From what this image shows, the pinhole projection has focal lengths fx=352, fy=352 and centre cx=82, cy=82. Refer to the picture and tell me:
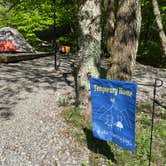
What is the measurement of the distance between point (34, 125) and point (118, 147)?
1.66 m

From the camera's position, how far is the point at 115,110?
5.00 metres

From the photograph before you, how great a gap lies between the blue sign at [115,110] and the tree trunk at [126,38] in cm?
183

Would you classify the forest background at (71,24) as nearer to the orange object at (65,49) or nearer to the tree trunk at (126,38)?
the orange object at (65,49)

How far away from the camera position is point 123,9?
6.80 meters

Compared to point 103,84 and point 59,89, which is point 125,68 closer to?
point 103,84

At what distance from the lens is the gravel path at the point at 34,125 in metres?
5.42

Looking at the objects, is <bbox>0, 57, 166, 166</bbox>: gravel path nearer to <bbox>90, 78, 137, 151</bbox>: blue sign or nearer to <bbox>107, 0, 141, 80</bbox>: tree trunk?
<bbox>90, 78, 137, 151</bbox>: blue sign

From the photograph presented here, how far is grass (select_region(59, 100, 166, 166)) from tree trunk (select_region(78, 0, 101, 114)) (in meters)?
0.51

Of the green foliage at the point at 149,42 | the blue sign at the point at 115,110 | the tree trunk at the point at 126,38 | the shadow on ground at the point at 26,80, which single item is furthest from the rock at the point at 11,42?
the blue sign at the point at 115,110

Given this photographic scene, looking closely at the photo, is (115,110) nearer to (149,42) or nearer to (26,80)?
(26,80)

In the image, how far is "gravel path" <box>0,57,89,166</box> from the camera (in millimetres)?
5418

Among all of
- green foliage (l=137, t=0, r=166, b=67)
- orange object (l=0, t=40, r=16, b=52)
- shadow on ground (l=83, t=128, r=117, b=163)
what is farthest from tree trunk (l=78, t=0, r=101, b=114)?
green foliage (l=137, t=0, r=166, b=67)

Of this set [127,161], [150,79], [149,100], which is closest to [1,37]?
[150,79]

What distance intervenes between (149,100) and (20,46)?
353 inches
